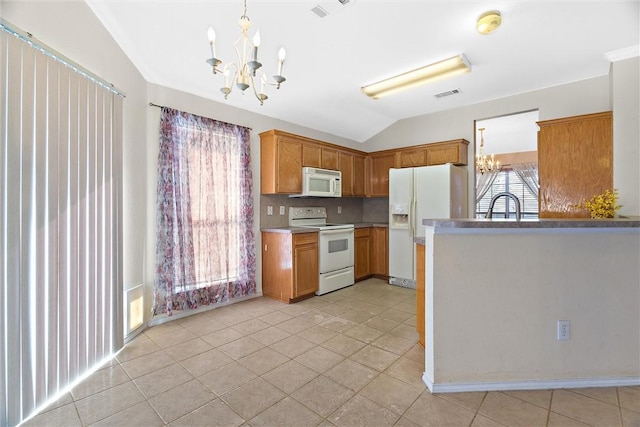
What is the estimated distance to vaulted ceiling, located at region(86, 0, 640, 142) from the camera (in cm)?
221

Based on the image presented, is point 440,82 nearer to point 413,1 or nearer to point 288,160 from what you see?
point 413,1

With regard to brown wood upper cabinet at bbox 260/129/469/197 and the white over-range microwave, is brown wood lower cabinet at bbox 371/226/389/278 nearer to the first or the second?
brown wood upper cabinet at bbox 260/129/469/197

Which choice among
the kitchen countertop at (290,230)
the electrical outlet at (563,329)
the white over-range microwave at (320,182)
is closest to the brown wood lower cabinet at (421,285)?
the electrical outlet at (563,329)

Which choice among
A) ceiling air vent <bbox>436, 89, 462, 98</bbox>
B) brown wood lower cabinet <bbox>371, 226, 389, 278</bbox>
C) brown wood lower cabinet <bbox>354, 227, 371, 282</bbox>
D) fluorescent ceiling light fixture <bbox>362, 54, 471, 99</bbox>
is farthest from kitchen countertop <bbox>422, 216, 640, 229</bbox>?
brown wood lower cabinet <bbox>371, 226, 389, 278</bbox>

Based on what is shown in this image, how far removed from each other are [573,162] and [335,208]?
3248 mm

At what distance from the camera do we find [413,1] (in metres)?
2.15

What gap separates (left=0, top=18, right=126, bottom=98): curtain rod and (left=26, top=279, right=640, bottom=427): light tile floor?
2.13 m

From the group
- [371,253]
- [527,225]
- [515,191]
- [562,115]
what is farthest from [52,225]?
[515,191]

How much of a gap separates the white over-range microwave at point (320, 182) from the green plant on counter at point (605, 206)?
294 centimetres

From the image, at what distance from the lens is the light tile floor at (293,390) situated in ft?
5.39

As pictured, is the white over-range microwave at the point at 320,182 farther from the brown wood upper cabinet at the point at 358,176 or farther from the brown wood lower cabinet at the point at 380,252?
the brown wood lower cabinet at the point at 380,252

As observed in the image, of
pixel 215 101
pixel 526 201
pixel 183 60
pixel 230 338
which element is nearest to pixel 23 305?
pixel 230 338

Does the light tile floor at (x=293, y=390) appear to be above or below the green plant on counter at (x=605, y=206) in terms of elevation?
below

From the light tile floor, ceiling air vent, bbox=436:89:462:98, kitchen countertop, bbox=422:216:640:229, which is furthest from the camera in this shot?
ceiling air vent, bbox=436:89:462:98
